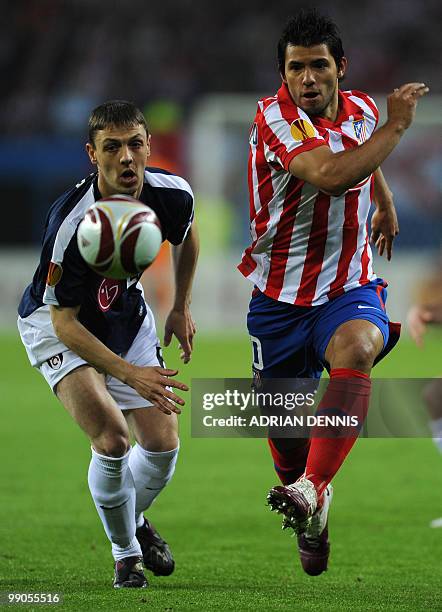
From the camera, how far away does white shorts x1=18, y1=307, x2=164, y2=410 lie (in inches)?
204

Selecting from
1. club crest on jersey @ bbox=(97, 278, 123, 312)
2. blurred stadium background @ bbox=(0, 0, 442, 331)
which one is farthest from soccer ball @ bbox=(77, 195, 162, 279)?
blurred stadium background @ bbox=(0, 0, 442, 331)

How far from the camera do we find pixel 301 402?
5.45 m

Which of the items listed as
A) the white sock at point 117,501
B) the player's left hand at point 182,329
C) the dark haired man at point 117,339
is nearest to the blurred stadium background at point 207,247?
the white sock at point 117,501

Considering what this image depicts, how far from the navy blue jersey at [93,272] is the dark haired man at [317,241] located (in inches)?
15.2

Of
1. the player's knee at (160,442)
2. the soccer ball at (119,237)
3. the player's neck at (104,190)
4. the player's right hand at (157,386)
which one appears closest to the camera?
the soccer ball at (119,237)

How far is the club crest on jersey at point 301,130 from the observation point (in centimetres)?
483

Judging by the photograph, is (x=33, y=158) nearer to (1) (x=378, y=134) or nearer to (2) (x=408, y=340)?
(2) (x=408, y=340)

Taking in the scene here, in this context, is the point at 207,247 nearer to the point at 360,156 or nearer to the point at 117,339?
the point at 117,339

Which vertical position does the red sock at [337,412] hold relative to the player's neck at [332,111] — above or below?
below

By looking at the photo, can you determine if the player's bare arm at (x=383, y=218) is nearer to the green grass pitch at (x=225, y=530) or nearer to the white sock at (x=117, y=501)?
the green grass pitch at (x=225, y=530)

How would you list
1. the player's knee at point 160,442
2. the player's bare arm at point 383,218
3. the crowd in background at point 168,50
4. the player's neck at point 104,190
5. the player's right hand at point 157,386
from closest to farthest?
the player's right hand at point 157,386
the player's neck at point 104,190
the player's knee at point 160,442
the player's bare arm at point 383,218
the crowd in background at point 168,50

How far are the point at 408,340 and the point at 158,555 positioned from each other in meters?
13.0

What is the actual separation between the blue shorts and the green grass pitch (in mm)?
977

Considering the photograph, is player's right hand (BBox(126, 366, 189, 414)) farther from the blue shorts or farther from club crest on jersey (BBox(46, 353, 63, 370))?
the blue shorts
